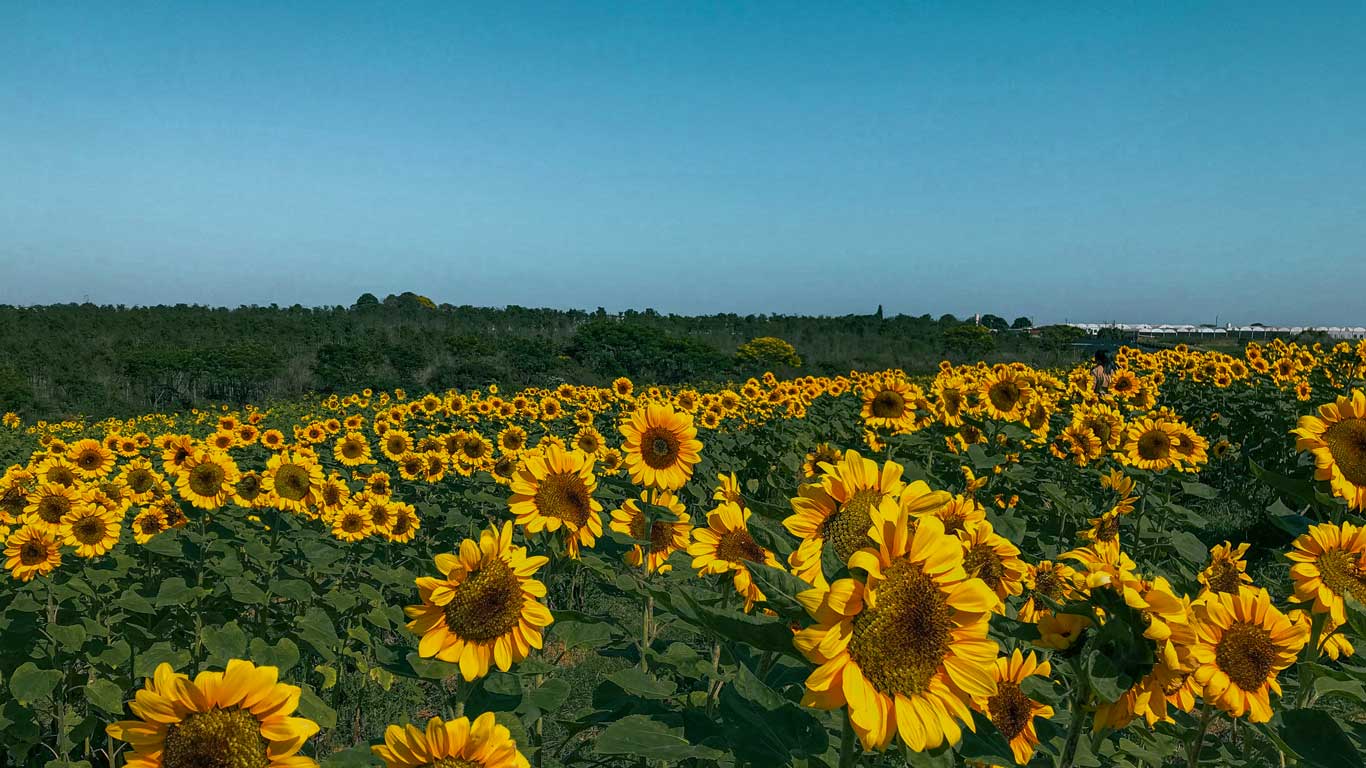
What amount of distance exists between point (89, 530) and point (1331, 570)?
18.8 feet

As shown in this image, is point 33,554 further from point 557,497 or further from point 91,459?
point 557,497

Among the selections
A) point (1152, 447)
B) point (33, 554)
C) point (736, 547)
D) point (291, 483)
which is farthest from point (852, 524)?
point (1152, 447)

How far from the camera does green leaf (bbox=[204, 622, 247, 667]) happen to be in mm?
2594

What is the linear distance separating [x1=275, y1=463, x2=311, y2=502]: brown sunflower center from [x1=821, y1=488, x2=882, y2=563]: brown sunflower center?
13.9 ft

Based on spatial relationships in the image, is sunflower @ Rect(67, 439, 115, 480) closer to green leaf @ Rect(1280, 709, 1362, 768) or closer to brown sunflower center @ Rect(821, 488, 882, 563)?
brown sunflower center @ Rect(821, 488, 882, 563)

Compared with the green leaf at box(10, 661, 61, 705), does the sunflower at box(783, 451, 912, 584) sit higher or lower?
higher

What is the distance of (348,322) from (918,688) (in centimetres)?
4989

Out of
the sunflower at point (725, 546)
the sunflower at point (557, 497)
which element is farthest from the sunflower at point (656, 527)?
the sunflower at point (725, 546)

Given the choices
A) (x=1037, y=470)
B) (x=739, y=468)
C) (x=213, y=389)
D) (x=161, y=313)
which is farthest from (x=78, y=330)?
(x=1037, y=470)

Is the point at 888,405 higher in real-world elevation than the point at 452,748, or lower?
higher

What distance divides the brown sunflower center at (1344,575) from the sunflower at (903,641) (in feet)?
5.23

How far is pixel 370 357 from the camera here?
30.5 metres

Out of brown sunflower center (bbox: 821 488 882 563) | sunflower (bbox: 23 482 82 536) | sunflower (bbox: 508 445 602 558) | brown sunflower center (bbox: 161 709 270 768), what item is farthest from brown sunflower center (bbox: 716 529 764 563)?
sunflower (bbox: 23 482 82 536)

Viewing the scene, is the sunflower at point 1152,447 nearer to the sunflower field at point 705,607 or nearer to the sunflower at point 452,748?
the sunflower field at point 705,607
